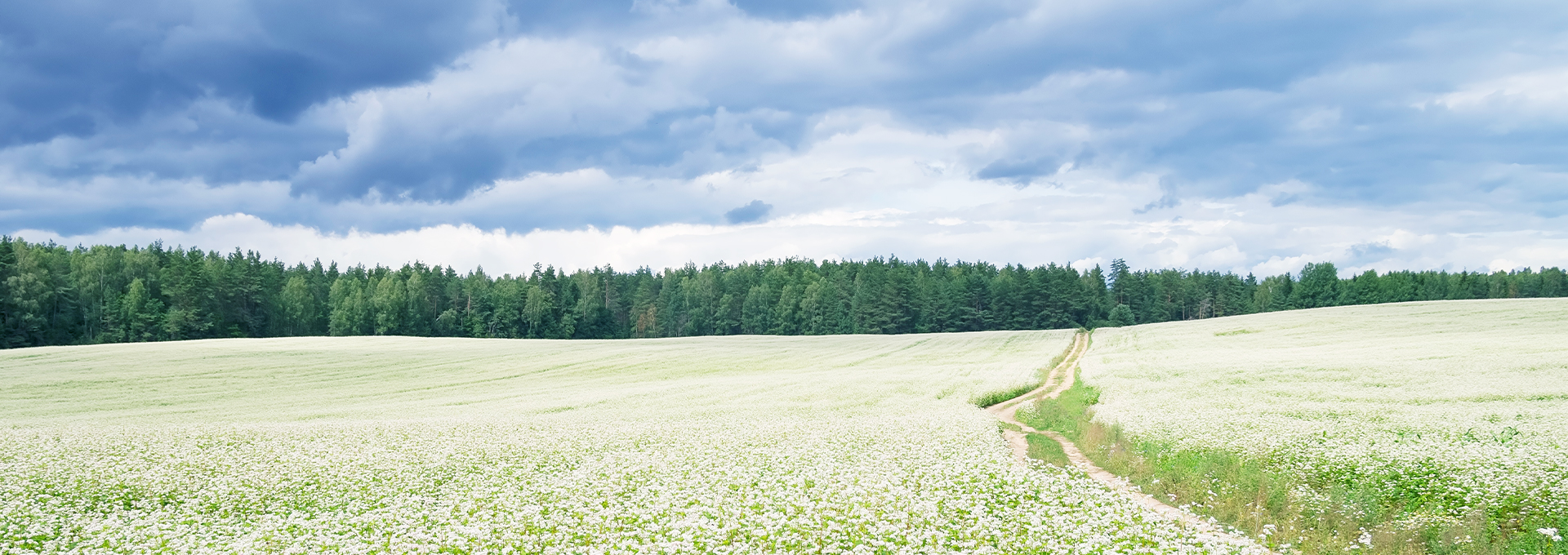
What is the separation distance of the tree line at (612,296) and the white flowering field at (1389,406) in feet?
247

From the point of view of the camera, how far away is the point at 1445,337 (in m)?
50.9

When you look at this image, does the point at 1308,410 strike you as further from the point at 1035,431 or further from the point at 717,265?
the point at 717,265

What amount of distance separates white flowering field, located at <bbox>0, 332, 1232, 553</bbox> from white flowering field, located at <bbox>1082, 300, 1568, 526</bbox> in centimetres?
551

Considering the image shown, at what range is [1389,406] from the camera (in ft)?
80.1

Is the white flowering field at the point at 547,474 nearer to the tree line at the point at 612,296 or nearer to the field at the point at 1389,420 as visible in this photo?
the field at the point at 1389,420

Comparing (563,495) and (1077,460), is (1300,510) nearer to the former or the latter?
(1077,460)

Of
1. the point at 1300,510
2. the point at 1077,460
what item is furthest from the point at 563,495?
the point at 1300,510

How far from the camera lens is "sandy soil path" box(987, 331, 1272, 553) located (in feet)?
39.8

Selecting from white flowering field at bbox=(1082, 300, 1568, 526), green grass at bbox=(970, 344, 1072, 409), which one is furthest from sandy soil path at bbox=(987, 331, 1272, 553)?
white flowering field at bbox=(1082, 300, 1568, 526)

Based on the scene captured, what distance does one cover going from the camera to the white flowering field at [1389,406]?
47.3ft

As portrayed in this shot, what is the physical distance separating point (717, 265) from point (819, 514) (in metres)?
173

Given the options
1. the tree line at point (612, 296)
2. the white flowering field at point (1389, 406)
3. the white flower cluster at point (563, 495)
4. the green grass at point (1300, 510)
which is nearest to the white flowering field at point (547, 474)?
the white flower cluster at point (563, 495)

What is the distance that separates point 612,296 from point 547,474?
467 feet

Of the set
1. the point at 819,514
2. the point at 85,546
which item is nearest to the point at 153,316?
the point at 85,546
